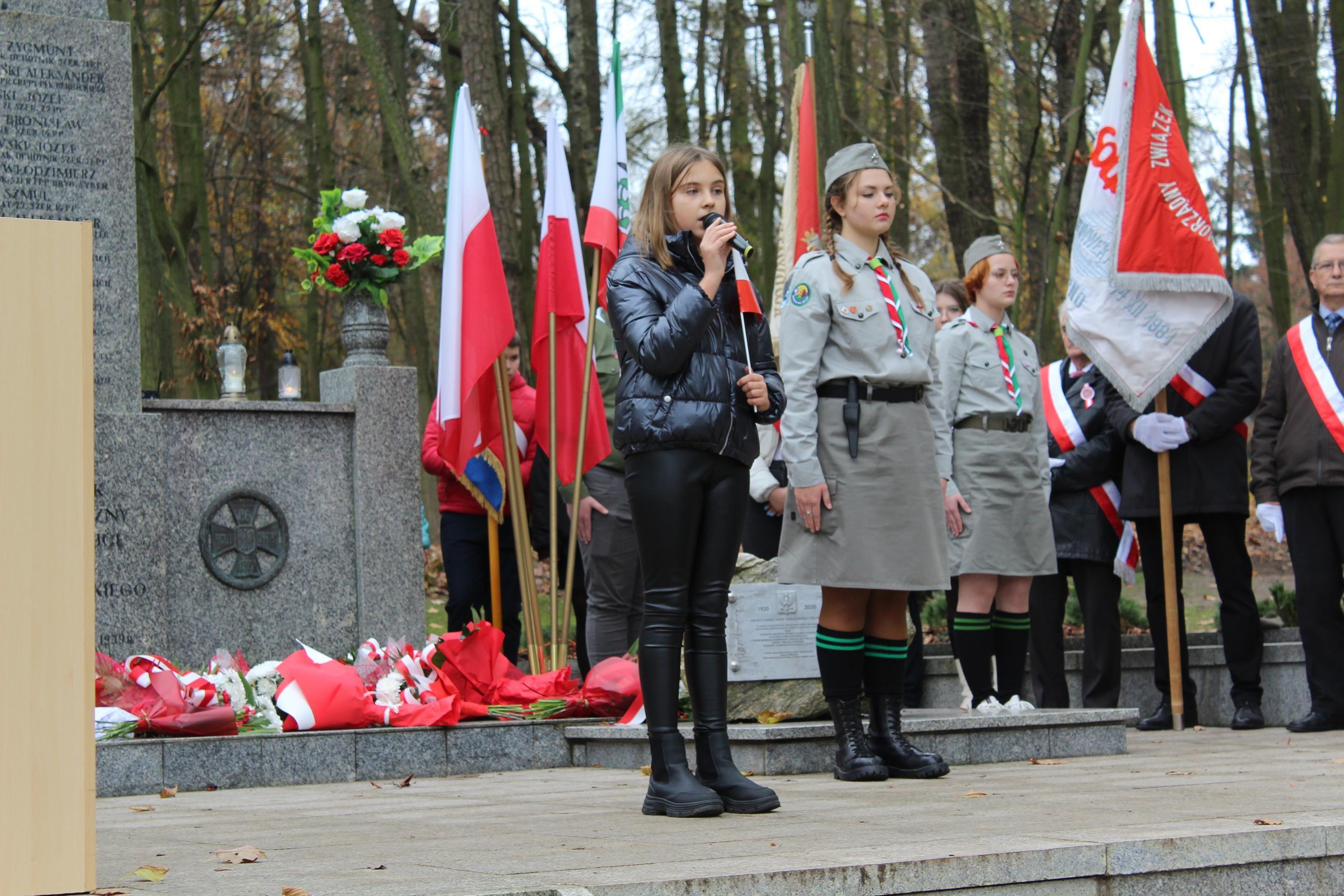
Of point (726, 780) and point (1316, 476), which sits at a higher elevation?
point (1316, 476)

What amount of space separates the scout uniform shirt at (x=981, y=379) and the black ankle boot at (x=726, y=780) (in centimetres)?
260

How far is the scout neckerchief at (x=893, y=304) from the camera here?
5.53m

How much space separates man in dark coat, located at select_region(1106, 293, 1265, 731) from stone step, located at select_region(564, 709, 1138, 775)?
3.48ft

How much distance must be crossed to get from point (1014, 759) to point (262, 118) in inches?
767

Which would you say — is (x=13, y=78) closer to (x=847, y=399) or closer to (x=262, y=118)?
(x=847, y=399)

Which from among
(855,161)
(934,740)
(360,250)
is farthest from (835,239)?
(360,250)

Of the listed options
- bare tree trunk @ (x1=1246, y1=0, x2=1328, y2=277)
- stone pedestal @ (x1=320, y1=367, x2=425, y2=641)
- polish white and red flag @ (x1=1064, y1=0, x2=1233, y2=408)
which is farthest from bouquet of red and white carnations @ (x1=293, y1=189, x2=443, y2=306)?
bare tree trunk @ (x1=1246, y1=0, x2=1328, y2=277)

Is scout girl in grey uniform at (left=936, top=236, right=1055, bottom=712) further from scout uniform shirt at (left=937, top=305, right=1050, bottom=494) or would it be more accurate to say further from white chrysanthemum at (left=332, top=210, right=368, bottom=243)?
white chrysanthemum at (left=332, top=210, right=368, bottom=243)

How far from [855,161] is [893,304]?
0.54 m

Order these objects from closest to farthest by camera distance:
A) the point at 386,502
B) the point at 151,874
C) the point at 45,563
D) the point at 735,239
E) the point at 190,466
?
the point at 45,563, the point at 151,874, the point at 735,239, the point at 190,466, the point at 386,502

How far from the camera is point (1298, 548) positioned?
7430 mm

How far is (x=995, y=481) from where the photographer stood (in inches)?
268

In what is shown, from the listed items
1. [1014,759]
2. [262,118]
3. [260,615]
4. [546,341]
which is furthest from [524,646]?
[262,118]

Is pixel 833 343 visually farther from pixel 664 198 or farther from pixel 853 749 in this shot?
pixel 853 749
